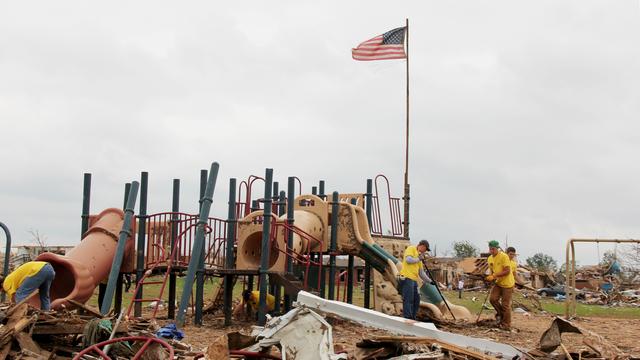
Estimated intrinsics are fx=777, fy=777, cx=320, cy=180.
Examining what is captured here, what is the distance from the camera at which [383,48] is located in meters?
25.4

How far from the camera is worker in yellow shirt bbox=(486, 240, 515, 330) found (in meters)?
14.0

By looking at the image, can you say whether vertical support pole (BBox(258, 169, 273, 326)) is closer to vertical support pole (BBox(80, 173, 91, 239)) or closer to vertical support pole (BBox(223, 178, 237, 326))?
Result: vertical support pole (BBox(223, 178, 237, 326))

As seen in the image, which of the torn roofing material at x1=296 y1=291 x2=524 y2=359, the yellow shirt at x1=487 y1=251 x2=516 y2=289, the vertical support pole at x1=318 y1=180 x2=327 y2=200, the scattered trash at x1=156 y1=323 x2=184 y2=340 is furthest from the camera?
the vertical support pole at x1=318 y1=180 x2=327 y2=200

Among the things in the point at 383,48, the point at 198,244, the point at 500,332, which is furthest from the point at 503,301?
the point at 383,48

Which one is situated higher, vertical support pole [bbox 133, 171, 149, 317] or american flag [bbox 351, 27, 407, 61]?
american flag [bbox 351, 27, 407, 61]

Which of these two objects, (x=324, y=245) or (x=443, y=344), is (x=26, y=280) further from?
(x=324, y=245)

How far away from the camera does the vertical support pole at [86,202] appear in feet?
46.8

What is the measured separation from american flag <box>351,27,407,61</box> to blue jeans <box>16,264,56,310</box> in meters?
16.2

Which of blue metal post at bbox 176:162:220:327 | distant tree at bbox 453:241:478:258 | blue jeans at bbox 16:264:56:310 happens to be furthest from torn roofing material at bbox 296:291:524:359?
distant tree at bbox 453:241:478:258

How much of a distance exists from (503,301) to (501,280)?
1.44 feet

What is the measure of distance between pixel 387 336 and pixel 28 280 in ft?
15.9

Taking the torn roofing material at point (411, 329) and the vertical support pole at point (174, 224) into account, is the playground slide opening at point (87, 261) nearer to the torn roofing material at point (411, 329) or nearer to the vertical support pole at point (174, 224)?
the vertical support pole at point (174, 224)

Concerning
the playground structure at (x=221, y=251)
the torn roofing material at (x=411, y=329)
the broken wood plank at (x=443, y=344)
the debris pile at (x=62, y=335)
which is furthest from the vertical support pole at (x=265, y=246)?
the broken wood plank at (x=443, y=344)

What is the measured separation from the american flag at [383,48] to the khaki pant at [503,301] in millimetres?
12311
